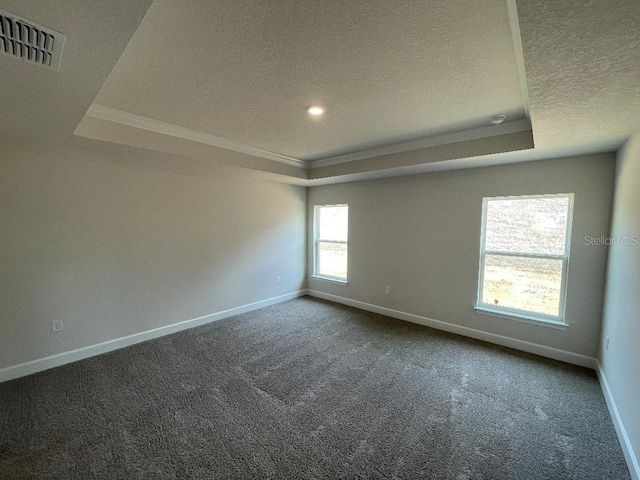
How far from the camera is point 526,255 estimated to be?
10.5 feet

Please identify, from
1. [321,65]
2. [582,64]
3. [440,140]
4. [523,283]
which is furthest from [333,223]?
[582,64]

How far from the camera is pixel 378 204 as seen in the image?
445 centimetres

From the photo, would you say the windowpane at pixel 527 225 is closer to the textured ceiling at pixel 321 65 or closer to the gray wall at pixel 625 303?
the gray wall at pixel 625 303

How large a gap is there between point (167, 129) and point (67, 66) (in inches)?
60.1

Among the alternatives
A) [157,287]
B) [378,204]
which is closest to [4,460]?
[157,287]

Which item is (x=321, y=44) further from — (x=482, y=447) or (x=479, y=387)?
(x=479, y=387)

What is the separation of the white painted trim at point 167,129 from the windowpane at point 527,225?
310 cm

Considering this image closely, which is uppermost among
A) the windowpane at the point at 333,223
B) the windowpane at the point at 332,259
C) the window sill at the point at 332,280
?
the windowpane at the point at 333,223

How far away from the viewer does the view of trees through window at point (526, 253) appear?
3.04 meters

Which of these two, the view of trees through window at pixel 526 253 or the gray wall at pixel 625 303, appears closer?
the gray wall at pixel 625 303

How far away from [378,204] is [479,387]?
111 inches

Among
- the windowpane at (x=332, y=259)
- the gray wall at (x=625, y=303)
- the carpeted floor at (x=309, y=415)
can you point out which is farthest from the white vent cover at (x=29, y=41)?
the windowpane at (x=332, y=259)

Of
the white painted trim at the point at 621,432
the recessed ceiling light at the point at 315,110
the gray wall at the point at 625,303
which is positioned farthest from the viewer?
the recessed ceiling light at the point at 315,110

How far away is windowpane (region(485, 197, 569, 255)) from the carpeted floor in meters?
1.26
